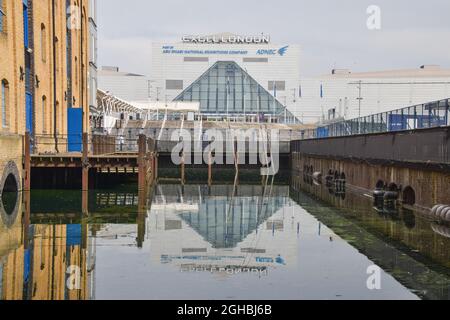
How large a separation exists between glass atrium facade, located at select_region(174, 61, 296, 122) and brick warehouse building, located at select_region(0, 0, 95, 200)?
243 feet

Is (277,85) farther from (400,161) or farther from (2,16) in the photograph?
(400,161)

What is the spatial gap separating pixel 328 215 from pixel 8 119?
14.5m

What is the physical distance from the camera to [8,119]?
29.2 metres

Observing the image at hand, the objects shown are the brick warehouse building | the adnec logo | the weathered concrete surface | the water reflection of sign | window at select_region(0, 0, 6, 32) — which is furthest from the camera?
the adnec logo

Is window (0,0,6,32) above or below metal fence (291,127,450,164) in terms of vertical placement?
above

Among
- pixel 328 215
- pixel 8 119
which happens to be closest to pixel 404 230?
pixel 328 215

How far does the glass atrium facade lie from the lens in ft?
426

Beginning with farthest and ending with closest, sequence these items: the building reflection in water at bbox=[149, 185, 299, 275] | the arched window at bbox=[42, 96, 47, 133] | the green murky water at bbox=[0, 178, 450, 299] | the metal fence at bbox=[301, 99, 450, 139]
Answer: the arched window at bbox=[42, 96, 47, 133], the metal fence at bbox=[301, 99, 450, 139], the building reflection in water at bbox=[149, 185, 299, 275], the green murky water at bbox=[0, 178, 450, 299]

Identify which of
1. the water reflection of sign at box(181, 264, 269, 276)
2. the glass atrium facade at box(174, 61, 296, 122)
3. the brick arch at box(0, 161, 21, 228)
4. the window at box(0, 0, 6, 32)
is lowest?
the water reflection of sign at box(181, 264, 269, 276)

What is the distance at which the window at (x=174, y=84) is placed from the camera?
442ft

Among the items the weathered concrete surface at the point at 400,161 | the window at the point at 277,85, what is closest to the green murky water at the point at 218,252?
the weathered concrete surface at the point at 400,161

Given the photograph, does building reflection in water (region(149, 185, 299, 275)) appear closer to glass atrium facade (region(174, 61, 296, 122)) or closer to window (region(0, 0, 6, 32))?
window (region(0, 0, 6, 32))

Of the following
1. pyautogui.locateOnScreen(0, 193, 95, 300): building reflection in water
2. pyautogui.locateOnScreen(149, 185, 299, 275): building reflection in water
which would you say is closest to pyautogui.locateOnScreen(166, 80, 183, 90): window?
pyautogui.locateOnScreen(149, 185, 299, 275): building reflection in water

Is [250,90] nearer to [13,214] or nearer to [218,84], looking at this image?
[218,84]
